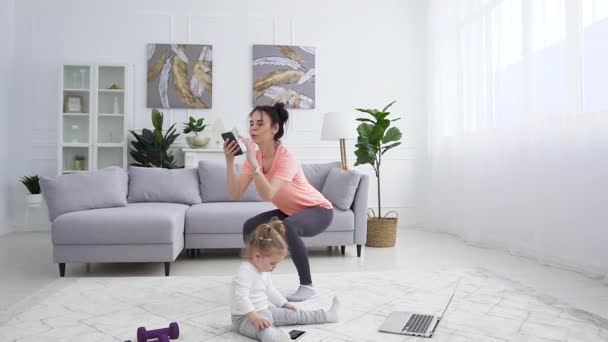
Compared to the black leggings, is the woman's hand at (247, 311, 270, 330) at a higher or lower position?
lower

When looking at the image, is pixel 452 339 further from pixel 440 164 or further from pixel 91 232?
pixel 440 164

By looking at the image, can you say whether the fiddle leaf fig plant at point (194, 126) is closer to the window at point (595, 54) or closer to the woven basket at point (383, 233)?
the woven basket at point (383, 233)

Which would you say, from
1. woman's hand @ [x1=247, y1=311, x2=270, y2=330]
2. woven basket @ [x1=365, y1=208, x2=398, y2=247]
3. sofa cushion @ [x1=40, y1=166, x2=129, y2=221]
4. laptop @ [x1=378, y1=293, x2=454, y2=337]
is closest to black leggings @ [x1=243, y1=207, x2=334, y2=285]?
laptop @ [x1=378, y1=293, x2=454, y2=337]

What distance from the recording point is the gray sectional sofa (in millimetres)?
3025

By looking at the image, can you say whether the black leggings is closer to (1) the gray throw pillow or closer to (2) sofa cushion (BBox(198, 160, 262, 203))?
(1) the gray throw pillow

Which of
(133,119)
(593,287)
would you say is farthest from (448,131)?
(133,119)

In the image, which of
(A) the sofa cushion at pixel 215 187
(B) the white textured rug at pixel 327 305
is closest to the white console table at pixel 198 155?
(A) the sofa cushion at pixel 215 187

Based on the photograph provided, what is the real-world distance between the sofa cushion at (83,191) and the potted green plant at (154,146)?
4.11 ft

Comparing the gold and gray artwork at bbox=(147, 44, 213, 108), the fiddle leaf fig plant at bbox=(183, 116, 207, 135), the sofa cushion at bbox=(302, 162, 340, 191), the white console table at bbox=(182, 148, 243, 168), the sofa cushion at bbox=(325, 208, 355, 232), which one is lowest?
the sofa cushion at bbox=(325, 208, 355, 232)

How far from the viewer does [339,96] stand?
5.74 metres

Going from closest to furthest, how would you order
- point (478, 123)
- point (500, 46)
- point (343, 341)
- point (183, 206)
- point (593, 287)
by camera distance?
1. point (343, 341)
2. point (593, 287)
3. point (183, 206)
4. point (500, 46)
5. point (478, 123)

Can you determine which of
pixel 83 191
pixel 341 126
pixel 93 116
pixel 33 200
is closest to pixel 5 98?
pixel 93 116

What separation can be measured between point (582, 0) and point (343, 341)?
111 inches

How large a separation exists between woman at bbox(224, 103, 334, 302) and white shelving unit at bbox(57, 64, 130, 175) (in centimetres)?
322
